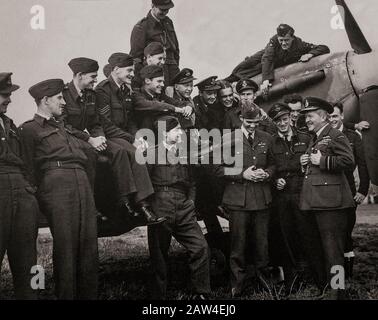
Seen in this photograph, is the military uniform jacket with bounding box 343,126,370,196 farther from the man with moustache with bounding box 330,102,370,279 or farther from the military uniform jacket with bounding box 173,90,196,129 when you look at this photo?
the military uniform jacket with bounding box 173,90,196,129

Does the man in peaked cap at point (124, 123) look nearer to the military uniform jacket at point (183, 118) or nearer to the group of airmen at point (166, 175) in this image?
the group of airmen at point (166, 175)

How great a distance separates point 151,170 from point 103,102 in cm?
83

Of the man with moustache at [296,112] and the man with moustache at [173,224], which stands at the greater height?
the man with moustache at [296,112]

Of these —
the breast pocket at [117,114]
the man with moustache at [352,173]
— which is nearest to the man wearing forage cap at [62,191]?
the breast pocket at [117,114]

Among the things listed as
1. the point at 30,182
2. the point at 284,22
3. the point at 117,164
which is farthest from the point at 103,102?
the point at 284,22

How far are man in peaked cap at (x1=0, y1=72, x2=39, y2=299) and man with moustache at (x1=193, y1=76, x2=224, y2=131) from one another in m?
2.26

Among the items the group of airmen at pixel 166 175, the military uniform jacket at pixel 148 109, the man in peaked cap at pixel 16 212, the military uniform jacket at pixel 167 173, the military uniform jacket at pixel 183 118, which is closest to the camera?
the man in peaked cap at pixel 16 212

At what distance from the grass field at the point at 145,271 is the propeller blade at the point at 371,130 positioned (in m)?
1.16

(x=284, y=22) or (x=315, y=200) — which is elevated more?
(x=284, y=22)

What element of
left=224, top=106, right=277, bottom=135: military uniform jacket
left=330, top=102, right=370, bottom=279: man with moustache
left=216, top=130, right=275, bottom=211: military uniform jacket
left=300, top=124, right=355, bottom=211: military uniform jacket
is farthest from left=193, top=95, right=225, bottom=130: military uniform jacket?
left=300, top=124, right=355, bottom=211: military uniform jacket

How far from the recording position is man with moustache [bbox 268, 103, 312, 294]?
18.1ft

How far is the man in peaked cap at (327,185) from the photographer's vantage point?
16.1ft

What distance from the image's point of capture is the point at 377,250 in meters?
7.06
